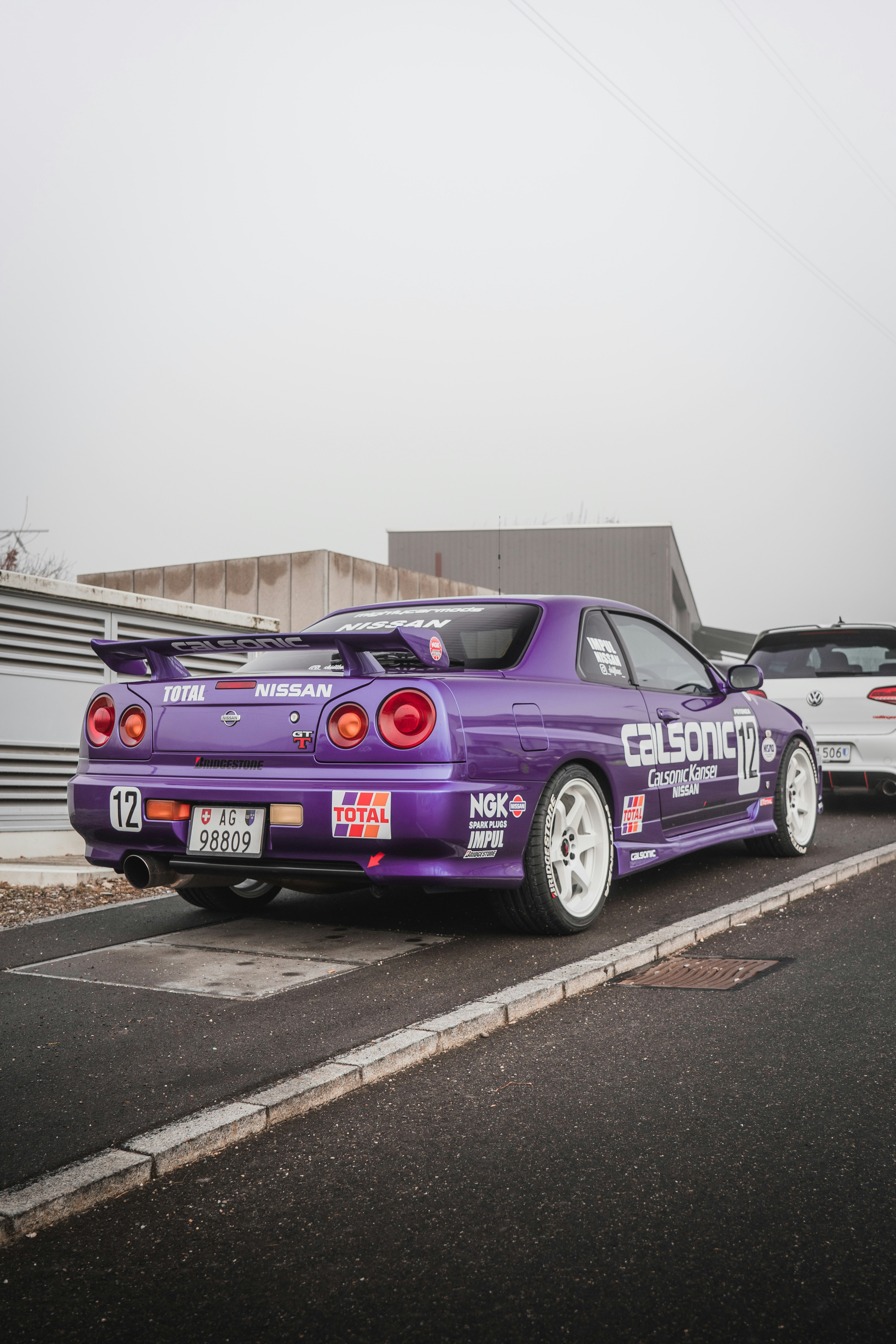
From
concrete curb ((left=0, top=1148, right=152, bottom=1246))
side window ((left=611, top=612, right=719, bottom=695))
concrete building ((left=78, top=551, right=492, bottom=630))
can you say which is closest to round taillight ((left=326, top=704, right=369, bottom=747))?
side window ((left=611, top=612, right=719, bottom=695))

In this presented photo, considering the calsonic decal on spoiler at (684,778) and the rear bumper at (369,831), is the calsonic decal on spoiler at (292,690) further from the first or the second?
the calsonic decal on spoiler at (684,778)

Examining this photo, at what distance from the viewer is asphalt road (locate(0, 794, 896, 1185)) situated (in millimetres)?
2957

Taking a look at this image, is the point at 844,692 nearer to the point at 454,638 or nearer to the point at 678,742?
the point at 678,742

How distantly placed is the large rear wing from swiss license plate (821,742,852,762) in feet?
18.7

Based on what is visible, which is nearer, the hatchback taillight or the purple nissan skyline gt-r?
the purple nissan skyline gt-r

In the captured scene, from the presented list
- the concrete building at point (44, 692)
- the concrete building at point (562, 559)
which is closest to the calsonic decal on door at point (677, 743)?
the concrete building at point (44, 692)

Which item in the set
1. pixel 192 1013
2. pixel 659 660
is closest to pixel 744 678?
pixel 659 660

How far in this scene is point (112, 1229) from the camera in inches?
92.7

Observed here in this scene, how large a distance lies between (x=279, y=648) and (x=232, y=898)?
5.72 feet

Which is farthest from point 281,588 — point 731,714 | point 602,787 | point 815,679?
point 602,787

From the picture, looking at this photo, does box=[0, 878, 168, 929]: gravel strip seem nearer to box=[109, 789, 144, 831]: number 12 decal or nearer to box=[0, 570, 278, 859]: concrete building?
box=[109, 789, 144, 831]: number 12 decal

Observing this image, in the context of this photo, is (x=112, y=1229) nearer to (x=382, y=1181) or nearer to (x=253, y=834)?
(x=382, y=1181)

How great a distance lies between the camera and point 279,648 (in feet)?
14.9

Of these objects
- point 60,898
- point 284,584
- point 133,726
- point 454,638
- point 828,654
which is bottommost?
point 60,898
